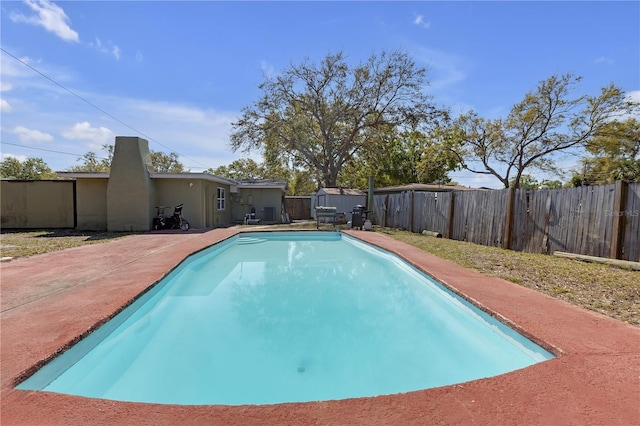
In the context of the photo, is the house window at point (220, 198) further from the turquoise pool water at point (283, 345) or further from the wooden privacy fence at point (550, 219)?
the wooden privacy fence at point (550, 219)

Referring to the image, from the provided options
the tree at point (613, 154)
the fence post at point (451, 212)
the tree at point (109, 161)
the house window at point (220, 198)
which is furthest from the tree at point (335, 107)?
the tree at point (109, 161)

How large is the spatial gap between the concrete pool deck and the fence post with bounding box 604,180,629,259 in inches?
114

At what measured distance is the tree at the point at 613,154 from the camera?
57.2 feet

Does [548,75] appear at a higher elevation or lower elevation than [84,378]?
higher

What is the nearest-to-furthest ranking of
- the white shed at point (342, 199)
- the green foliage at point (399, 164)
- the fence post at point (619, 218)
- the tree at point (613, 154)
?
the fence post at point (619, 218), the tree at point (613, 154), the white shed at point (342, 199), the green foliage at point (399, 164)

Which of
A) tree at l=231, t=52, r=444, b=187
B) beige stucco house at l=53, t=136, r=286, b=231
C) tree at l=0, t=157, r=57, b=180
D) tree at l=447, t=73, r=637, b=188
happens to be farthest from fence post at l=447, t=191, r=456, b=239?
tree at l=0, t=157, r=57, b=180

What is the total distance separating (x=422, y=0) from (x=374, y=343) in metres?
10.4

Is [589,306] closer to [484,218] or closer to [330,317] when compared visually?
[330,317]

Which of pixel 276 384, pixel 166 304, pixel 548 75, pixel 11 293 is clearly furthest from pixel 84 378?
Answer: pixel 548 75

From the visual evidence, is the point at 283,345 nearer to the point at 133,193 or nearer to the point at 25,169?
the point at 133,193

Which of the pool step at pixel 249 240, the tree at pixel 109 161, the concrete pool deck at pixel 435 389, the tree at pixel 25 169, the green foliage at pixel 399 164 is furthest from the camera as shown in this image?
the tree at pixel 109 161

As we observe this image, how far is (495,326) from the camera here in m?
3.83

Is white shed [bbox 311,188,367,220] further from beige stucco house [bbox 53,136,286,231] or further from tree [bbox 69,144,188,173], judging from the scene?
tree [bbox 69,144,188,173]

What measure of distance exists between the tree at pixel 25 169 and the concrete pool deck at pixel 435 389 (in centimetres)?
3735
